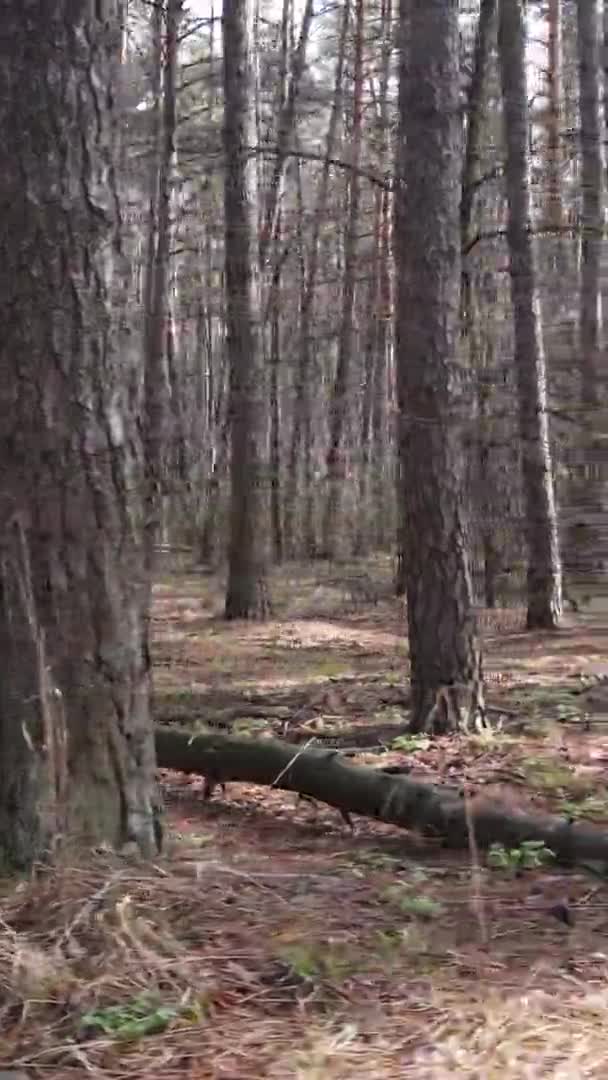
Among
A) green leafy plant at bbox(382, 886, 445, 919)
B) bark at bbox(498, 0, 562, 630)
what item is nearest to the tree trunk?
bark at bbox(498, 0, 562, 630)

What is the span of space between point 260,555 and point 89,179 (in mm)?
10483

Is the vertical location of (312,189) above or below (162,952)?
above

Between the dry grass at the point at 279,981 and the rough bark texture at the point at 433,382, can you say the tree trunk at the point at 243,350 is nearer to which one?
the rough bark texture at the point at 433,382

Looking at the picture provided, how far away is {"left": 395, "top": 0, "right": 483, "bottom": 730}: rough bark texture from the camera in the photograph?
308 inches

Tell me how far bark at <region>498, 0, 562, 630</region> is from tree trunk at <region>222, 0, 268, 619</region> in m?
3.32

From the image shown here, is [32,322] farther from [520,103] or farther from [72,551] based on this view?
[520,103]

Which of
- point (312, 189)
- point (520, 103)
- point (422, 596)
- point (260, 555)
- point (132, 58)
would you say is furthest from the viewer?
point (312, 189)

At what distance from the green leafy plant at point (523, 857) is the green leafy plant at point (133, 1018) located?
78.0 inches

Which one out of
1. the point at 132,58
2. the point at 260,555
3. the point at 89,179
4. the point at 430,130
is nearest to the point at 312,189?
the point at 132,58

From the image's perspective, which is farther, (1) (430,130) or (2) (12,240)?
(1) (430,130)

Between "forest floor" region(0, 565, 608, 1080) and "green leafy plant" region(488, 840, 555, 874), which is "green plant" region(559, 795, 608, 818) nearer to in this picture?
"forest floor" region(0, 565, 608, 1080)

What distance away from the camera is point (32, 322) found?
4535 millimetres

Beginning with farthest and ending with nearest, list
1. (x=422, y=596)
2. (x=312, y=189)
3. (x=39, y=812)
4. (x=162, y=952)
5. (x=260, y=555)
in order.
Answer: (x=312, y=189)
(x=260, y=555)
(x=422, y=596)
(x=39, y=812)
(x=162, y=952)

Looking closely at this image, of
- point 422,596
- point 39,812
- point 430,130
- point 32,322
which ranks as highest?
point 430,130
